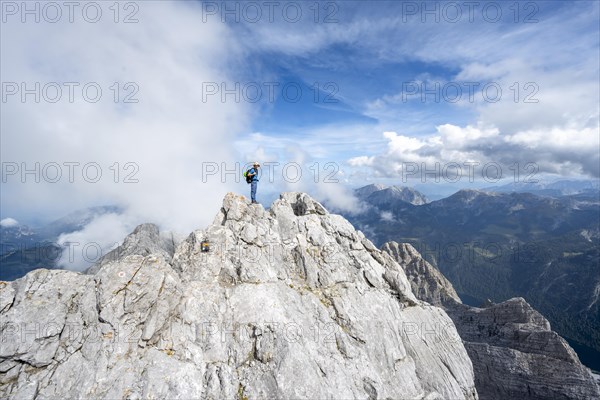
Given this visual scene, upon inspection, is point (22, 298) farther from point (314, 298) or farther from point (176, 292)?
point (314, 298)

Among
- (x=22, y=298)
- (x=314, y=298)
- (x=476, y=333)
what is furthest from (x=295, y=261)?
(x=476, y=333)

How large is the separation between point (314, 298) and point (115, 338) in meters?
23.1

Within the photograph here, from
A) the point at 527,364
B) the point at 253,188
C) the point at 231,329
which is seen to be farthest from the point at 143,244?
the point at 527,364

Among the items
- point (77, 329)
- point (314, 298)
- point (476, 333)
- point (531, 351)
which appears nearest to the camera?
point (77, 329)

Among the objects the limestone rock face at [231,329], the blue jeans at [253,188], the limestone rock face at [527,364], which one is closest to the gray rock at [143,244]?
the blue jeans at [253,188]

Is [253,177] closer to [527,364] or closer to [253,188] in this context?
[253,188]

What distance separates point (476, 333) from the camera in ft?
360

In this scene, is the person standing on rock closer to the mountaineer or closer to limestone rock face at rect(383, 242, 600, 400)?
the mountaineer

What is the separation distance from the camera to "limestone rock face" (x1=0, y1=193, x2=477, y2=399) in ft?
92.9

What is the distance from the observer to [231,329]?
3312 cm

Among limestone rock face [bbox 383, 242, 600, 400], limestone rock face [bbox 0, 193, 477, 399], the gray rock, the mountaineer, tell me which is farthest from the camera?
the gray rock

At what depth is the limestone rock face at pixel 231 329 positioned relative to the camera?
28.3 m

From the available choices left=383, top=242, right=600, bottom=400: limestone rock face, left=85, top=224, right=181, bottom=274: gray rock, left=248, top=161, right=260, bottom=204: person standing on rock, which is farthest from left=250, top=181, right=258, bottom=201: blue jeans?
left=85, top=224, right=181, bottom=274: gray rock

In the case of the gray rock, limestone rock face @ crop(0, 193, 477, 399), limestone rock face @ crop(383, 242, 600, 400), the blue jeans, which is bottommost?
limestone rock face @ crop(383, 242, 600, 400)
